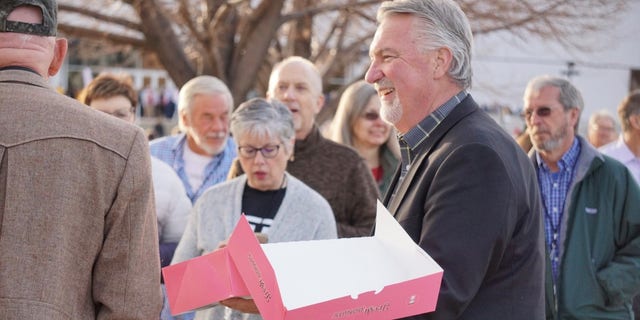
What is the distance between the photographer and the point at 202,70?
32.0ft

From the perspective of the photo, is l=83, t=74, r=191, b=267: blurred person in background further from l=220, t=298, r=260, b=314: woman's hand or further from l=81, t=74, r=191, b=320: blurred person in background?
l=220, t=298, r=260, b=314: woman's hand

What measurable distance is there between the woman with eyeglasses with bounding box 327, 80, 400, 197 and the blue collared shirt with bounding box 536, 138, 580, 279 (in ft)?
3.40

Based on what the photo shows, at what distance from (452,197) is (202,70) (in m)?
7.89

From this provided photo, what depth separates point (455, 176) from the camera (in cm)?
217

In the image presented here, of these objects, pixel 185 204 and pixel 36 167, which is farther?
pixel 185 204

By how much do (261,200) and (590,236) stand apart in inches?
68.8

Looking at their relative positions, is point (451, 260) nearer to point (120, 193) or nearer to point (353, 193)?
point (120, 193)

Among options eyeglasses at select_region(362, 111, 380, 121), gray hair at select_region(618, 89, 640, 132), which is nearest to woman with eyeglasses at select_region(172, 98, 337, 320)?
eyeglasses at select_region(362, 111, 380, 121)

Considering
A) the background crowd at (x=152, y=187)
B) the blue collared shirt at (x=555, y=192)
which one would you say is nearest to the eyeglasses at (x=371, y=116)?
the blue collared shirt at (x=555, y=192)

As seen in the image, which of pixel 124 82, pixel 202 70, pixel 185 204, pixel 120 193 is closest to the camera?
pixel 120 193

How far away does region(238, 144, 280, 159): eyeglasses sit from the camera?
12.7ft

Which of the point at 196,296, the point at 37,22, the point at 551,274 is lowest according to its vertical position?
the point at 551,274

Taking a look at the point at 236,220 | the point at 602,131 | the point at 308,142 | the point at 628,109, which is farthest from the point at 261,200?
the point at 602,131

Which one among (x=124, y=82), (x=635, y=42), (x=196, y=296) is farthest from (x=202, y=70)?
(x=635, y=42)
